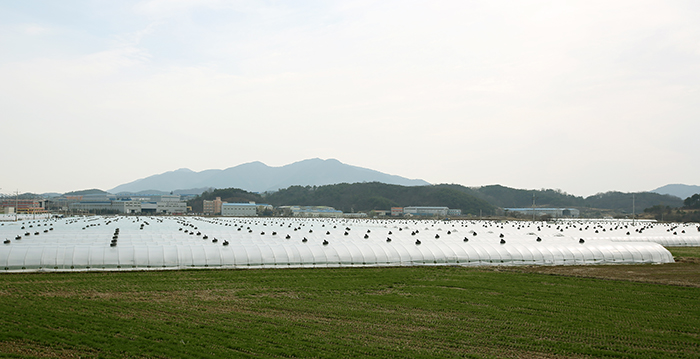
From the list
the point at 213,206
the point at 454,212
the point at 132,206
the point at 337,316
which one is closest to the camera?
the point at 337,316

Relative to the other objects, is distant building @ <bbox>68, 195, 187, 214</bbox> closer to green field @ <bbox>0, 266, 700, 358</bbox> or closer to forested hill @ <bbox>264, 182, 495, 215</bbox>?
forested hill @ <bbox>264, 182, 495, 215</bbox>

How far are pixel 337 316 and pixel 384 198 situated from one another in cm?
15545

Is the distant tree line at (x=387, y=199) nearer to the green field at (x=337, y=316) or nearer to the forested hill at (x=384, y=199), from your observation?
the forested hill at (x=384, y=199)

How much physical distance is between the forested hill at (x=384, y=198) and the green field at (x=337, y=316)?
5657 inches

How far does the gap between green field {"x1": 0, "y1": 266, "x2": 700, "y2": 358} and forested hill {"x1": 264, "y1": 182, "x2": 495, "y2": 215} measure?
14370 centimetres

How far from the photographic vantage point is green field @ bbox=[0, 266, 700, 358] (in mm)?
11898

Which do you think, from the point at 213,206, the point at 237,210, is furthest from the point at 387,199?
the point at 213,206

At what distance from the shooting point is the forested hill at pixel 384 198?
165 m

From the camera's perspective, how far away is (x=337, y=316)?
1531 cm

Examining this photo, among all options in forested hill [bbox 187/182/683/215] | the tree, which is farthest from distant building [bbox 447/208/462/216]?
the tree

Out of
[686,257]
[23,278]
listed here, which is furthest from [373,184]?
[23,278]

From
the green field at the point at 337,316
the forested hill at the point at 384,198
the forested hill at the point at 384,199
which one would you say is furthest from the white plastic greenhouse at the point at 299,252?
the forested hill at the point at 384,198

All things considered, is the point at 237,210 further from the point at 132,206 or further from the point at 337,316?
the point at 337,316

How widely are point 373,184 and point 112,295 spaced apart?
17663 centimetres
